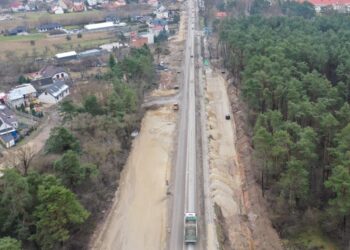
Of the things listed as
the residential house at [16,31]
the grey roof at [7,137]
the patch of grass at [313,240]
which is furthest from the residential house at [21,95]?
the residential house at [16,31]

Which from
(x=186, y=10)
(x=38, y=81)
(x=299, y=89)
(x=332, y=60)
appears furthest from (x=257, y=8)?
(x=299, y=89)

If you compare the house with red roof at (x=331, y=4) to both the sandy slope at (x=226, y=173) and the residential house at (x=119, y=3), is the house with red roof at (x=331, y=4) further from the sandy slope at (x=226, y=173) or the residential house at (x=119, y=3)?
the sandy slope at (x=226, y=173)

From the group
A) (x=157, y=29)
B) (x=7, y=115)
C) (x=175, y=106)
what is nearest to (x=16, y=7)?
(x=157, y=29)

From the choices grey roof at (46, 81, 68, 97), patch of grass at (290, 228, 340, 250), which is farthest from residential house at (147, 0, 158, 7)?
patch of grass at (290, 228, 340, 250)

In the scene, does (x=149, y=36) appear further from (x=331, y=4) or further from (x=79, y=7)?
(x=331, y=4)

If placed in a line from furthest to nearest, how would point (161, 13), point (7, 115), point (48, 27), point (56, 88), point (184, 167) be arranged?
point (161, 13) → point (48, 27) → point (56, 88) → point (7, 115) → point (184, 167)

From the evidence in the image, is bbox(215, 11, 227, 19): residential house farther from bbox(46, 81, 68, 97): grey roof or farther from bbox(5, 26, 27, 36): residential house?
bbox(46, 81, 68, 97): grey roof
